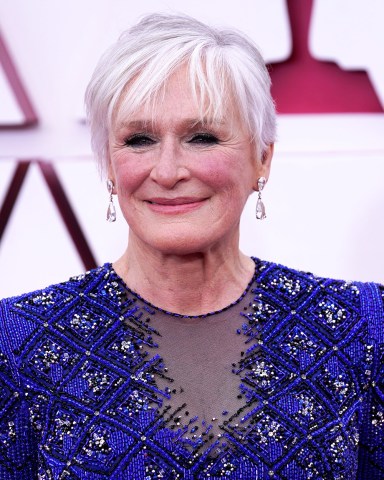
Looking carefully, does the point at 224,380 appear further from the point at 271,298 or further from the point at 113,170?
the point at 113,170

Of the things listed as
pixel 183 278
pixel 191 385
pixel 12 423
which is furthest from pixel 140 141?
pixel 12 423

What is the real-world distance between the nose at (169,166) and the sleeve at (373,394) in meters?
0.49

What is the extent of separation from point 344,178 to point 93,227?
683mm

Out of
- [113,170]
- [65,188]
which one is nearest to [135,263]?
[113,170]

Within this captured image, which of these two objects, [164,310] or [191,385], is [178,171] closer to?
[164,310]

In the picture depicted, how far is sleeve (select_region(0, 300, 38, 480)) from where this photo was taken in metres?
1.72

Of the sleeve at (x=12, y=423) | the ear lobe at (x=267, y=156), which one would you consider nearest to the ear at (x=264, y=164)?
the ear lobe at (x=267, y=156)

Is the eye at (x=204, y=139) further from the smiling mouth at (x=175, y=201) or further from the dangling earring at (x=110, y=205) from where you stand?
the dangling earring at (x=110, y=205)

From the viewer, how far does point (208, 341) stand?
178 centimetres

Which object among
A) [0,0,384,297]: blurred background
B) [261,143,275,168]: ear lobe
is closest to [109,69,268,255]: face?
[261,143,275,168]: ear lobe

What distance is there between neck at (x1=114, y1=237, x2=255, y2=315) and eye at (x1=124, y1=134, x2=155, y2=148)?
21cm

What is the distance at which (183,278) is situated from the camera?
1.78 m

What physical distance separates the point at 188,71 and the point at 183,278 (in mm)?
402

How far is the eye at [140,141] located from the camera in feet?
5.52
